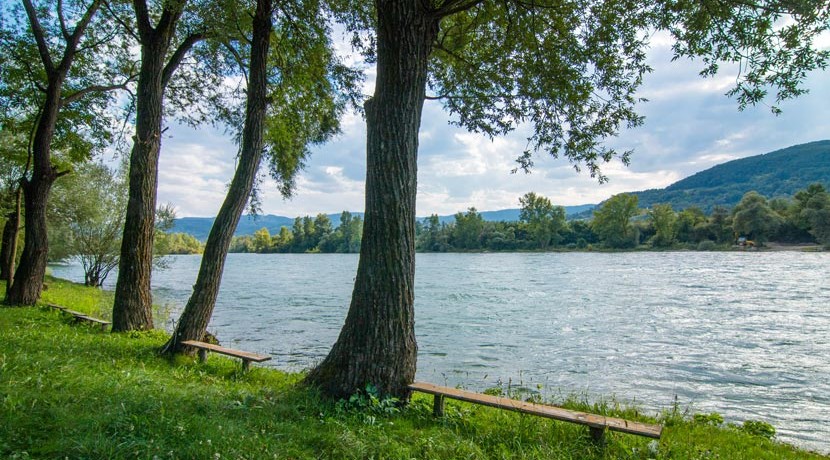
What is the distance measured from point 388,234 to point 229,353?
10.8ft

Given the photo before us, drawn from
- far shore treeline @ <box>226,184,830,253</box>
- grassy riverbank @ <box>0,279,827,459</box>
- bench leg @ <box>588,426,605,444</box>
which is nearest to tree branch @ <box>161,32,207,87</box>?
grassy riverbank @ <box>0,279,827,459</box>

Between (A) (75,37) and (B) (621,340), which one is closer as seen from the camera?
(A) (75,37)

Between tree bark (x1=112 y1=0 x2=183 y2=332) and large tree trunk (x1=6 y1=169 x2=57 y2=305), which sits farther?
large tree trunk (x1=6 y1=169 x2=57 y2=305)

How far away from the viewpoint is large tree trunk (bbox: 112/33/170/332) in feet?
26.9

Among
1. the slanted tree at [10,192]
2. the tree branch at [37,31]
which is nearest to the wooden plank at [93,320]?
the slanted tree at [10,192]

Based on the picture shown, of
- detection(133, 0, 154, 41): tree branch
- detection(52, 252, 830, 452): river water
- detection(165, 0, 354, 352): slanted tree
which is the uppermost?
detection(133, 0, 154, 41): tree branch

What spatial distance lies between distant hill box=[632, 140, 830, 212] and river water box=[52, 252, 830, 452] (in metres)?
144

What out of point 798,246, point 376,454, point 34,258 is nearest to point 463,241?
point 798,246

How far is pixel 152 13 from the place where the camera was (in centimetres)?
1021

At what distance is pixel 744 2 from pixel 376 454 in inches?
240

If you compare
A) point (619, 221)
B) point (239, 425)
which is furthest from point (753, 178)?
point (239, 425)

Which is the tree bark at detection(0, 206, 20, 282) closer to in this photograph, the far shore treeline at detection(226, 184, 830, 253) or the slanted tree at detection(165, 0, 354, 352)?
the slanted tree at detection(165, 0, 354, 352)

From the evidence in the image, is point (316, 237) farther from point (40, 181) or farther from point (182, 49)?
point (182, 49)

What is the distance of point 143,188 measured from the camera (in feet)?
27.1
